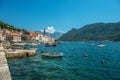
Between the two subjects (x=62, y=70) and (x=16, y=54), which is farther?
(x=16, y=54)

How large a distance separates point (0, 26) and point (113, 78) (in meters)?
174

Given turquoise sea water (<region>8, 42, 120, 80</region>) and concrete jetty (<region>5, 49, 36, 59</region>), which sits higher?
concrete jetty (<region>5, 49, 36, 59</region>)

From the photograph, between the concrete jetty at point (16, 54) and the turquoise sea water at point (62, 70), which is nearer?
the turquoise sea water at point (62, 70)

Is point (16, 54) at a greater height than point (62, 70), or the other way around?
point (16, 54)

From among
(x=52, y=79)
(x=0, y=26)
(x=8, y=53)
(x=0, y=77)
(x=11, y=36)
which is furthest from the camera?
(x=0, y=26)

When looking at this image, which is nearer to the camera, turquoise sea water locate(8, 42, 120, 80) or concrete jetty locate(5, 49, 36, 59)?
turquoise sea water locate(8, 42, 120, 80)

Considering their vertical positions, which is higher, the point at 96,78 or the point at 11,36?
the point at 11,36

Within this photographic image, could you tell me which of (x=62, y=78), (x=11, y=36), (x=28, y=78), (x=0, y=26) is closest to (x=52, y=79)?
(x=62, y=78)

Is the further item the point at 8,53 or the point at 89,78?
the point at 8,53

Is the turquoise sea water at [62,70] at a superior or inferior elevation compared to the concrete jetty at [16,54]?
inferior

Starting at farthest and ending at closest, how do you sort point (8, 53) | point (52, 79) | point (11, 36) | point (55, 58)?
point (11, 36) < point (55, 58) < point (8, 53) < point (52, 79)

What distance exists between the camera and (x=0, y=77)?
63.2 feet

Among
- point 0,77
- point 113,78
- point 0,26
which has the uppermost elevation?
point 0,26

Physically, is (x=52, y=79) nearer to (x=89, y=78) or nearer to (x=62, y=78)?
(x=62, y=78)
